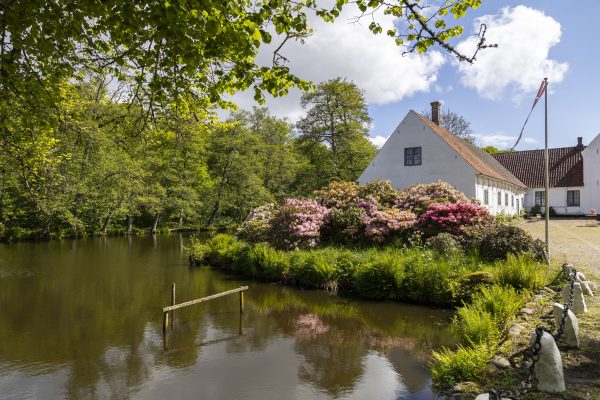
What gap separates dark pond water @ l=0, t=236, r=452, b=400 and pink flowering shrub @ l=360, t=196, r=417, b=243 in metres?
4.37

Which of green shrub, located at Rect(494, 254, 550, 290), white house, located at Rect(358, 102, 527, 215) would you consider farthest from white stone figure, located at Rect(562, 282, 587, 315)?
white house, located at Rect(358, 102, 527, 215)

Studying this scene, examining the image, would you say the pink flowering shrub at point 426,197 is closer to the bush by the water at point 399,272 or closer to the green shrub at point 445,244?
the green shrub at point 445,244

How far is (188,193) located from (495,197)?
27.1 metres

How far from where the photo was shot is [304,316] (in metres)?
12.0

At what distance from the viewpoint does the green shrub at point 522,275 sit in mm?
10570

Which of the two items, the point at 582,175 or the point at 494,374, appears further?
the point at 582,175

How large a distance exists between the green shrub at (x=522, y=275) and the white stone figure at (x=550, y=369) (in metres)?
5.37

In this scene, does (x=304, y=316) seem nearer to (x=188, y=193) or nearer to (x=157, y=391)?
(x=157, y=391)

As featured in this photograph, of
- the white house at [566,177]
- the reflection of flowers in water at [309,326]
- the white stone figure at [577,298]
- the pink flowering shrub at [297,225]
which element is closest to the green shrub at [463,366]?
the white stone figure at [577,298]

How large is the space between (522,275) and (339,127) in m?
26.5

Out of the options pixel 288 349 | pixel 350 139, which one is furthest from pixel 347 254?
pixel 350 139

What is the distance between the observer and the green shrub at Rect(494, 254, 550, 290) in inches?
416

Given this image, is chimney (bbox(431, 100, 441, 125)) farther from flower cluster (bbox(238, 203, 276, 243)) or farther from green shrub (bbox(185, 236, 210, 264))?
green shrub (bbox(185, 236, 210, 264))

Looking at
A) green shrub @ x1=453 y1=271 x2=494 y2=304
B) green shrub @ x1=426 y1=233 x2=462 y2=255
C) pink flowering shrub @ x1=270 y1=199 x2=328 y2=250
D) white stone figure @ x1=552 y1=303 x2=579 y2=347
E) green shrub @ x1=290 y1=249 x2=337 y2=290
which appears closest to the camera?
white stone figure @ x1=552 y1=303 x2=579 y2=347
